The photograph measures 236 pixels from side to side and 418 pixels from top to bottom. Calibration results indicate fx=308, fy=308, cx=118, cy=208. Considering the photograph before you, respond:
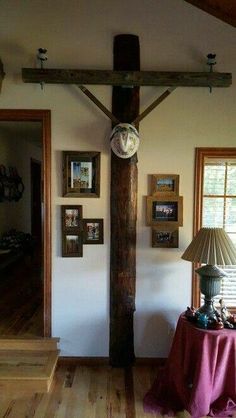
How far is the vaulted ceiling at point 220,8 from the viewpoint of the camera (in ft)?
8.40

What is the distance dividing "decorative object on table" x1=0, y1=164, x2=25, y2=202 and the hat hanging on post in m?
2.90

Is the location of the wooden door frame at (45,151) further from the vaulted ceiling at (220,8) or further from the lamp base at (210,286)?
the vaulted ceiling at (220,8)

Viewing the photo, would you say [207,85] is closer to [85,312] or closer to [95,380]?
[85,312]

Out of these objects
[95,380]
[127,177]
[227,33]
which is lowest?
[95,380]

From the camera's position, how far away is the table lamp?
2.26 metres

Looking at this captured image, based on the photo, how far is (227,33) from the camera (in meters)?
2.74

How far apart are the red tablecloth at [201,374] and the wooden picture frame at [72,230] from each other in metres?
1.12

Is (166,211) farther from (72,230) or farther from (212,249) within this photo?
(72,230)

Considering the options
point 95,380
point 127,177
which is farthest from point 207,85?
point 95,380

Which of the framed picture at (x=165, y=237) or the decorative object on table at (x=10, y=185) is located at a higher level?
the decorative object on table at (x=10, y=185)

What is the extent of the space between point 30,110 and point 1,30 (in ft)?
2.42

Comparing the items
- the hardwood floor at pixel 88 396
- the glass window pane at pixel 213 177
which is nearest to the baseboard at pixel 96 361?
the hardwood floor at pixel 88 396

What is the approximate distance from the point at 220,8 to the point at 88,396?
3382mm

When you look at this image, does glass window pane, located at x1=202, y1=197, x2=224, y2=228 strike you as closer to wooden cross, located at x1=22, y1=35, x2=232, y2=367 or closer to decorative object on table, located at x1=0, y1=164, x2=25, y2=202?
wooden cross, located at x1=22, y1=35, x2=232, y2=367
